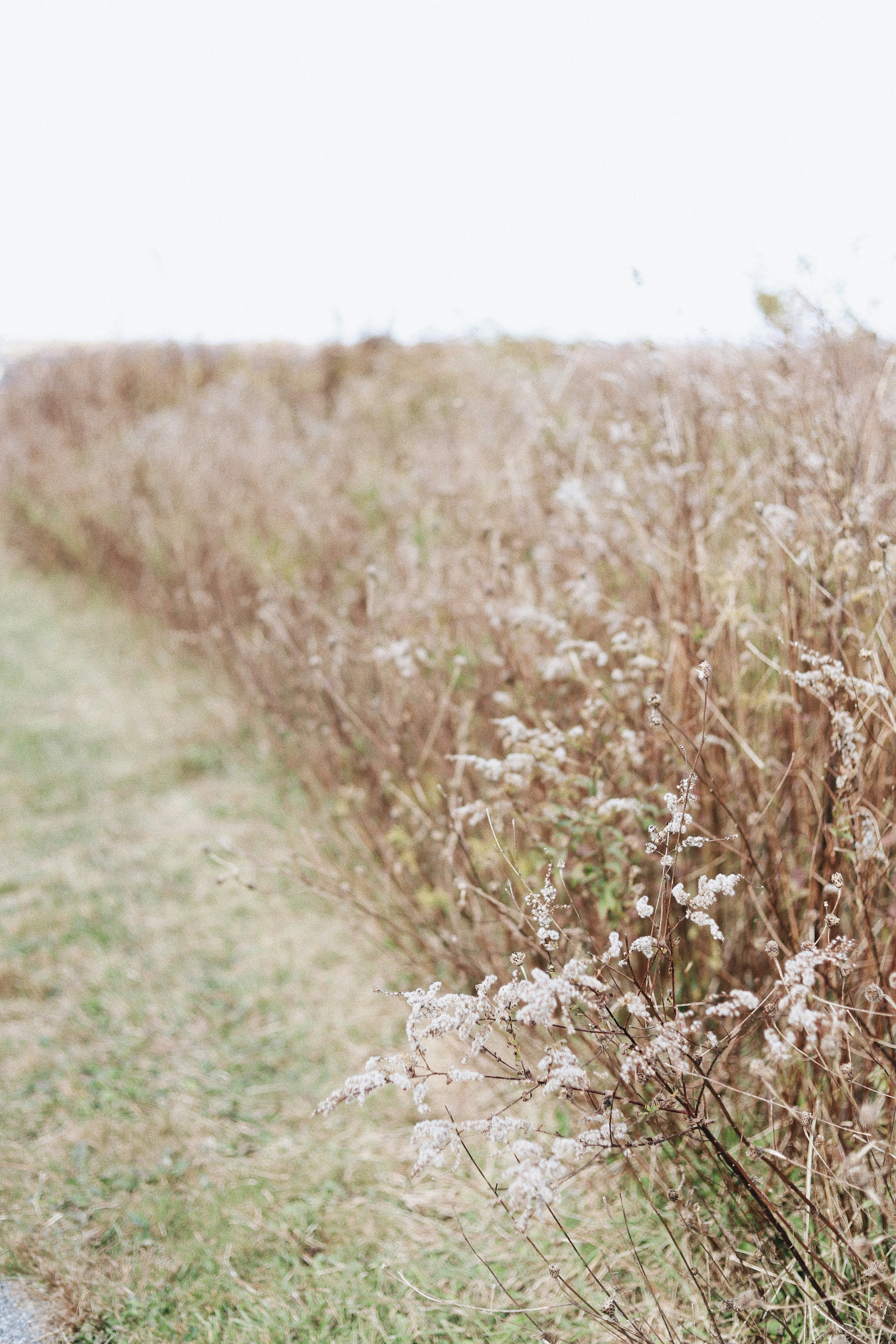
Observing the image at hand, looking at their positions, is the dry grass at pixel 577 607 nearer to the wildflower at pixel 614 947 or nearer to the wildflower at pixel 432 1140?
the wildflower at pixel 614 947

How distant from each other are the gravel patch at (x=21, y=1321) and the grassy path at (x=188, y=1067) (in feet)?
0.12

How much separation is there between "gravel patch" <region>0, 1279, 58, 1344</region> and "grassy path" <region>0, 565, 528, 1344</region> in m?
0.04

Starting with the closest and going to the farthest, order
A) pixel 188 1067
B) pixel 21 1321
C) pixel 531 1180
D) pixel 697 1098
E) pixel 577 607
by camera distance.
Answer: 1. pixel 531 1180
2. pixel 697 1098
3. pixel 21 1321
4. pixel 577 607
5. pixel 188 1067

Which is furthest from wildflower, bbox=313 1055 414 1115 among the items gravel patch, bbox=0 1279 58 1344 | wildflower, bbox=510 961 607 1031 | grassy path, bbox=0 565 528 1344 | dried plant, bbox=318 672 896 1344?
gravel patch, bbox=0 1279 58 1344

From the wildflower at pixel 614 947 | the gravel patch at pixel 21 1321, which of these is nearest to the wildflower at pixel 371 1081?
the wildflower at pixel 614 947

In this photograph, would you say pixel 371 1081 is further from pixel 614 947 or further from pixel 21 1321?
pixel 21 1321

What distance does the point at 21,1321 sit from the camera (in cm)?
160

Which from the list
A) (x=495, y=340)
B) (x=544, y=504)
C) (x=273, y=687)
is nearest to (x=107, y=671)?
(x=273, y=687)

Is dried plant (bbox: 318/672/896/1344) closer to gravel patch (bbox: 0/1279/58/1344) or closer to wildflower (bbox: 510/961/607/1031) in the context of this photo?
wildflower (bbox: 510/961/607/1031)

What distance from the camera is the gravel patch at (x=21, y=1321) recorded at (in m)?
1.57

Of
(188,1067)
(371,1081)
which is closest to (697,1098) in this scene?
(371,1081)

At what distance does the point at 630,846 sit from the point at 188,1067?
1.46m

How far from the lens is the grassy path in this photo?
5.62ft

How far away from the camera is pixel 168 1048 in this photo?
247 cm
